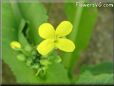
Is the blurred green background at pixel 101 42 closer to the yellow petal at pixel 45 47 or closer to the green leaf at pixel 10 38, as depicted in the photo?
the green leaf at pixel 10 38

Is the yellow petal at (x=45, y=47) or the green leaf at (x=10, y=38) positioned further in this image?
the green leaf at (x=10, y=38)

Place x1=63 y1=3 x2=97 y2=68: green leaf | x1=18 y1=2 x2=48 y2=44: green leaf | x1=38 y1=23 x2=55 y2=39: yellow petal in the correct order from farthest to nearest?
1. x1=63 y1=3 x2=97 y2=68: green leaf
2. x1=18 y1=2 x2=48 y2=44: green leaf
3. x1=38 y1=23 x2=55 y2=39: yellow petal

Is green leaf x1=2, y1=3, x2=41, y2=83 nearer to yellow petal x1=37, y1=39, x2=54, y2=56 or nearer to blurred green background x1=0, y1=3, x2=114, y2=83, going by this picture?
yellow petal x1=37, y1=39, x2=54, y2=56

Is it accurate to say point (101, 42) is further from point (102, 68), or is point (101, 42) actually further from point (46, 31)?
point (46, 31)

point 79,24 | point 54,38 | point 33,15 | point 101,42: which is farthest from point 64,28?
point 101,42

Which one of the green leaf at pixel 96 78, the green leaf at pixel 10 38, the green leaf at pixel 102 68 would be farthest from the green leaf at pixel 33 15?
the green leaf at pixel 102 68

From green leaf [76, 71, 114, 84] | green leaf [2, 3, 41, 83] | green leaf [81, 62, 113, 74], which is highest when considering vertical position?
green leaf [2, 3, 41, 83]

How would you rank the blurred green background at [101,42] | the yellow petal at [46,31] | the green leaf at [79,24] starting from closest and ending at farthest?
1. the yellow petal at [46,31]
2. the green leaf at [79,24]
3. the blurred green background at [101,42]

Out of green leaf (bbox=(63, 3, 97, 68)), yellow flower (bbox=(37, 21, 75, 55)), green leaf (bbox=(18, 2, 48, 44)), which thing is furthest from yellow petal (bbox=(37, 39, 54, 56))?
green leaf (bbox=(63, 3, 97, 68))

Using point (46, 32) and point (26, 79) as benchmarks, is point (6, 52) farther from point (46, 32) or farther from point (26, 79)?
point (46, 32)
